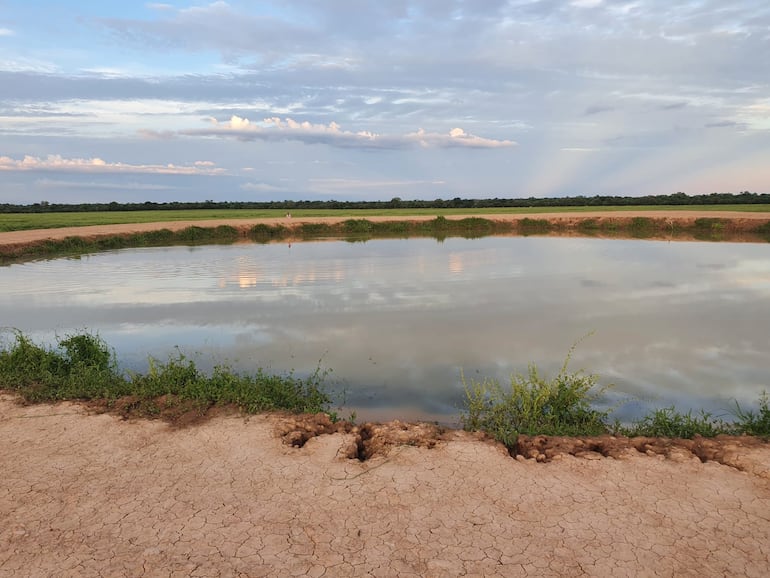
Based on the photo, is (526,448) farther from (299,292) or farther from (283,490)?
(299,292)

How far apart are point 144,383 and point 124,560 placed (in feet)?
11.1

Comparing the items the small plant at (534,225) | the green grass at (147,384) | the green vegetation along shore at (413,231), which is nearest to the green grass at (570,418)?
the green grass at (147,384)

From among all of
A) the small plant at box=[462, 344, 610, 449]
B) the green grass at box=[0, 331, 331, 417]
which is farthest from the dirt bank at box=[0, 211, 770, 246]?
the small plant at box=[462, 344, 610, 449]

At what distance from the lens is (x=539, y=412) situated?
5727 mm

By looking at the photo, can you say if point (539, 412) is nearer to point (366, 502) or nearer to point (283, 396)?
point (366, 502)

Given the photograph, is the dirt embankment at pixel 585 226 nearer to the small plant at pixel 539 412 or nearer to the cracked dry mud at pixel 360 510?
the cracked dry mud at pixel 360 510

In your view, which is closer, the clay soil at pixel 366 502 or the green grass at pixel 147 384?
the clay soil at pixel 366 502

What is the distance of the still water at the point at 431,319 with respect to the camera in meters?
6.93

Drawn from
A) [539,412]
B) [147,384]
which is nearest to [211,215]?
[147,384]

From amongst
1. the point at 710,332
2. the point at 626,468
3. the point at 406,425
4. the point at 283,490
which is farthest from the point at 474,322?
the point at 283,490

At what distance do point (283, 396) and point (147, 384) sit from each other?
170cm

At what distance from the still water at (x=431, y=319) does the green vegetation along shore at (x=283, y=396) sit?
13.9 inches

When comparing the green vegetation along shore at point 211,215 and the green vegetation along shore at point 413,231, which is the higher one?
the green vegetation along shore at point 211,215

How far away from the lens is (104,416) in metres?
5.87
